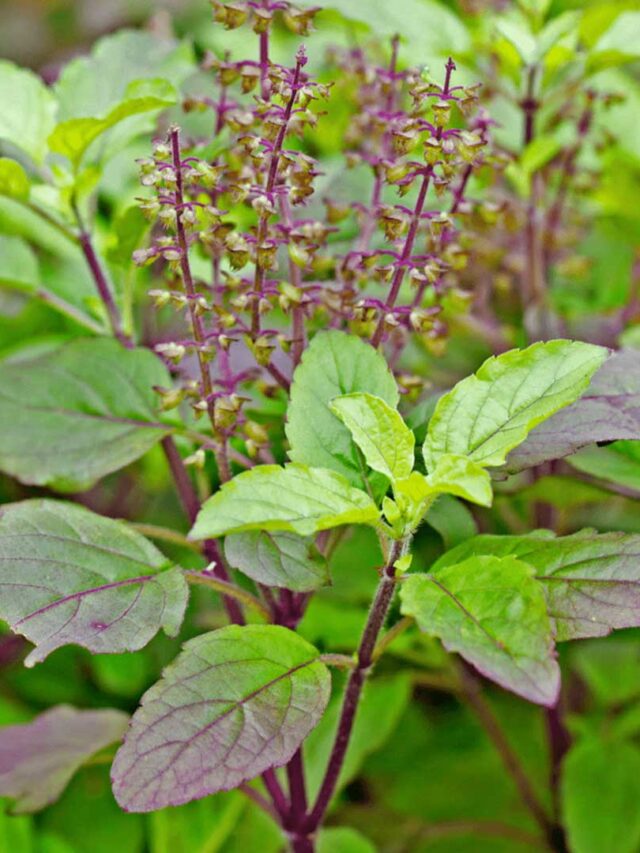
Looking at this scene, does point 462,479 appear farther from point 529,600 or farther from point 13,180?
point 13,180

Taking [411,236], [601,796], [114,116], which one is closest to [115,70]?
[114,116]

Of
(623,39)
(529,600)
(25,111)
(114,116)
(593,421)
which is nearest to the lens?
(529,600)

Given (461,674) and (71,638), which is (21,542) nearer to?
(71,638)

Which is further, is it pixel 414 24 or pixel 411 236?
pixel 414 24

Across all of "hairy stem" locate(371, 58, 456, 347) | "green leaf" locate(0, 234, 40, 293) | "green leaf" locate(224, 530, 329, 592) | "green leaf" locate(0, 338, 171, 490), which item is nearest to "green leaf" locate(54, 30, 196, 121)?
"green leaf" locate(0, 234, 40, 293)

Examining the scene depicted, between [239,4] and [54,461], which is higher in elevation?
[239,4]

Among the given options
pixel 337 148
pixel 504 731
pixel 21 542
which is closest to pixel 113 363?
pixel 21 542
